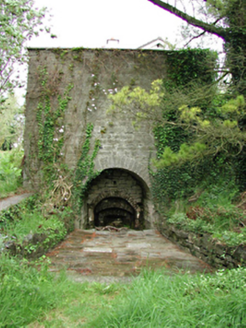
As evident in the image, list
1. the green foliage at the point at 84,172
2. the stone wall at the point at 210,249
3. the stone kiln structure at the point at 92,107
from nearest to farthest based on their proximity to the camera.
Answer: the stone wall at the point at 210,249, the green foliage at the point at 84,172, the stone kiln structure at the point at 92,107

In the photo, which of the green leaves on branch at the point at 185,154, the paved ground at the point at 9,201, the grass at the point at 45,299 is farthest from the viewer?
the paved ground at the point at 9,201

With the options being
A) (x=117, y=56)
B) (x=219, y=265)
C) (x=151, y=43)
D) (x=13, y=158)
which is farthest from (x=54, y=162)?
(x=151, y=43)

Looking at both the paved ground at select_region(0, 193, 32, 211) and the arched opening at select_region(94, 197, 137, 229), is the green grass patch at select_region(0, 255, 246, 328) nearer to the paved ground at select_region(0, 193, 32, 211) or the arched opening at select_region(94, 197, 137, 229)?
the paved ground at select_region(0, 193, 32, 211)

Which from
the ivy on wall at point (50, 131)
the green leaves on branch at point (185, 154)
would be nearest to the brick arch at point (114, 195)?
the ivy on wall at point (50, 131)

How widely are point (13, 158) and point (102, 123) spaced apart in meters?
3.72

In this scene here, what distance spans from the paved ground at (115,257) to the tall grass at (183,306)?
804 mm

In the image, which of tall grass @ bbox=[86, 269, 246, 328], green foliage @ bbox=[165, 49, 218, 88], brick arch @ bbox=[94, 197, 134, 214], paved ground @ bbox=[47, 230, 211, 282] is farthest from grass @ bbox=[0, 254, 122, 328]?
green foliage @ bbox=[165, 49, 218, 88]

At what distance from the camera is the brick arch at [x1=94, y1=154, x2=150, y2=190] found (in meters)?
7.20

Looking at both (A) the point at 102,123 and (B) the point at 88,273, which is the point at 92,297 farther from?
(A) the point at 102,123

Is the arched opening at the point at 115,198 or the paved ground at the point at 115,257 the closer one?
the paved ground at the point at 115,257

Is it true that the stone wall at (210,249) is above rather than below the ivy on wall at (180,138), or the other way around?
below

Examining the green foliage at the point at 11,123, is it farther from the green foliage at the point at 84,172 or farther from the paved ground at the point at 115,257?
the paved ground at the point at 115,257

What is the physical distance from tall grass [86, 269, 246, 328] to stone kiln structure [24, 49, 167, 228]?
16.2 feet

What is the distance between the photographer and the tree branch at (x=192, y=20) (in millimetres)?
5789
